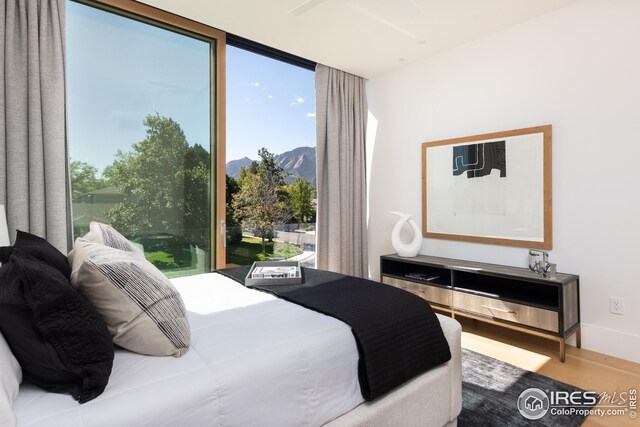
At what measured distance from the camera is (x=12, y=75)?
89.7 inches

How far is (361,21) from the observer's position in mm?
2957

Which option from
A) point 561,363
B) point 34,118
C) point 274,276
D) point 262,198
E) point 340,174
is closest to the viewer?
point 274,276

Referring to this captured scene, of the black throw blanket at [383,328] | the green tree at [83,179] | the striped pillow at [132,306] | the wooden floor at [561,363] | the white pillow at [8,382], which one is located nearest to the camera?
the white pillow at [8,382]

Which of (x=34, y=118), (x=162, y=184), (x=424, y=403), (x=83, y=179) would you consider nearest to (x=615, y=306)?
(x=424, y=403)

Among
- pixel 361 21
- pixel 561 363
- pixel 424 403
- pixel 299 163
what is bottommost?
pixel 561 363

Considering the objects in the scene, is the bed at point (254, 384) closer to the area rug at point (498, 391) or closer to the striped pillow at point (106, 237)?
the area rug at point (498, 391)

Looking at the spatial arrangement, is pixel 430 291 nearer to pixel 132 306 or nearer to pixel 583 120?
pixel 583 120

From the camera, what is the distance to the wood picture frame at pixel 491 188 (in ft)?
9.74

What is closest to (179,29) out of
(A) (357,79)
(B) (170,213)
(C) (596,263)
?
(B) (170,213)

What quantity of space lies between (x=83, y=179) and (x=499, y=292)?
3.30 m

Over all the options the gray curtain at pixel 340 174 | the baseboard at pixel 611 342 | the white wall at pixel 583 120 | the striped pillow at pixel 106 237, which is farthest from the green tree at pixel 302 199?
the baseboard at pixel 611 342

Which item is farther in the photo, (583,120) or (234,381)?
(583,120)

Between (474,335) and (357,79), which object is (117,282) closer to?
(474,335)

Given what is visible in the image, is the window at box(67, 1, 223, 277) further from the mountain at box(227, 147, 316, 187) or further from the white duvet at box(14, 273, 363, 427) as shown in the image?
the white duvet at box(14, 273, 363, 427)
